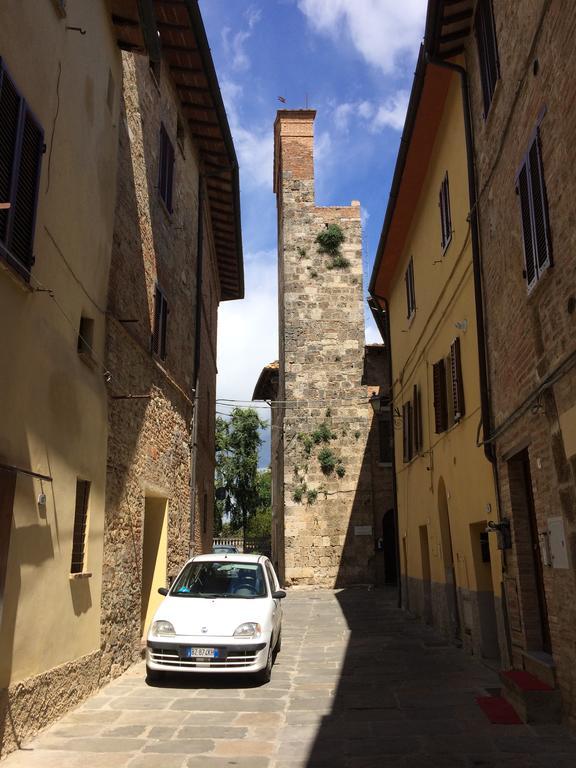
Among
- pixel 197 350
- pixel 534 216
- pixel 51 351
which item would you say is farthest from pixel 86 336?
pixel 197 350

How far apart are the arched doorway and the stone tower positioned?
36.5 ft

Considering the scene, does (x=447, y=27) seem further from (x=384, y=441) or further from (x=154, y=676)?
(x=384, y=441)

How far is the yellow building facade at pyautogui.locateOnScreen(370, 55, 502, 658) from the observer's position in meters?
9.29

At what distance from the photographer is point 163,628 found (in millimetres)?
8031

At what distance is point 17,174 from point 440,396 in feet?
24.9

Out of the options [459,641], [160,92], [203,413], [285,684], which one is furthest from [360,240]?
[285,684]

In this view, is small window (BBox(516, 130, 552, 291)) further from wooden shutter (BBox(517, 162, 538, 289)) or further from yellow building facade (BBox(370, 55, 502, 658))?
yellow building facade (BBox(370, 55, 502, 658))

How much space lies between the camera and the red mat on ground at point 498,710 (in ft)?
19.8

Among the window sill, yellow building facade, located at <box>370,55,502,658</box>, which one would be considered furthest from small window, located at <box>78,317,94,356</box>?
yellow building facade, located at <box>370,55,502,658</box>

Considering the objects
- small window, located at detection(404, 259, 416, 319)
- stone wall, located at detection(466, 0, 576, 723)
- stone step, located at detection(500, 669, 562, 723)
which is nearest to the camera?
stone wall, located at detection(466, 0, 576, 723)

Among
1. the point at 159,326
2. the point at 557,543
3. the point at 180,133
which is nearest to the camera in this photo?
the point at 557,543

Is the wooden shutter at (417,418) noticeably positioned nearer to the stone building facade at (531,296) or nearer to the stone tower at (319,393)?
the stone building facade at (531,296)

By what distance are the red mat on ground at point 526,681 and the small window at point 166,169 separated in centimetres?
904

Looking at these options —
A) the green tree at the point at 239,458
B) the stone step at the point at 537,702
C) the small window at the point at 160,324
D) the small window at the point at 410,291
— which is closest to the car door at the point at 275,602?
the stone step at the point at 537,702
